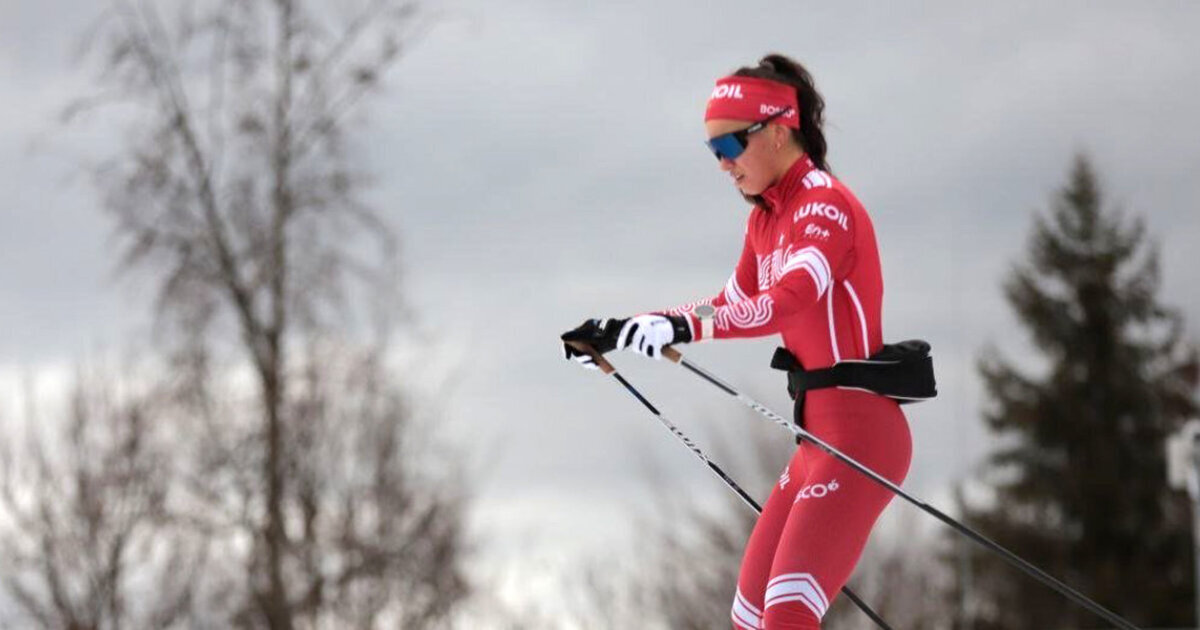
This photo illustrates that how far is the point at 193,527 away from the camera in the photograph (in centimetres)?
2144

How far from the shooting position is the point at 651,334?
16.1 ft

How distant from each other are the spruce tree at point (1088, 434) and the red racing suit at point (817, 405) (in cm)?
3043

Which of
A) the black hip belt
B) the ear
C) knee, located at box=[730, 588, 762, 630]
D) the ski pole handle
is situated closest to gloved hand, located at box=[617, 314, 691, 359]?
the ski pole handle

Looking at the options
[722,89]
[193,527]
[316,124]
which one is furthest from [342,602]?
[722,89]

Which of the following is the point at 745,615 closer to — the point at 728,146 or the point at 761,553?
the point at 761,553

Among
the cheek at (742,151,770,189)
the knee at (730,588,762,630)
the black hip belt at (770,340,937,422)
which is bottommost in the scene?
the knee at (730,588,762,630)

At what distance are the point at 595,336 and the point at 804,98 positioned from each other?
957 mm

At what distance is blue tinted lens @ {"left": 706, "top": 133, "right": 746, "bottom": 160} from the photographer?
17.2 feet

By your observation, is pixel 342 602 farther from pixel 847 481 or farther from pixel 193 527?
pixel 847 481

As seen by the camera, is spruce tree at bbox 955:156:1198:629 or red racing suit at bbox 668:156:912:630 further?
spruce tree at bbox 955:156:1198:629

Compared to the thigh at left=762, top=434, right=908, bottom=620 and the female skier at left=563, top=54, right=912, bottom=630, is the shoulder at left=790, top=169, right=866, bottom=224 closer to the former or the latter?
the female skier at left=563, top=54, right=912, bottom=630

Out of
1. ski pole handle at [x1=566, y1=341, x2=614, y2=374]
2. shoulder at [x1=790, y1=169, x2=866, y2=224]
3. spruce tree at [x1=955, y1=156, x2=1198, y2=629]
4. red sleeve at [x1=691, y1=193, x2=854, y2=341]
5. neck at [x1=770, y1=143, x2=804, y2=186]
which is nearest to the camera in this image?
red sleeve at [x1=691, y1=193, x2=854, y2=341]

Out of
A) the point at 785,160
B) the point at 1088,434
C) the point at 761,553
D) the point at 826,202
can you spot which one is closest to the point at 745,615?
the point at 761,553

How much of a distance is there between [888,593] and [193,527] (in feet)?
37.9
